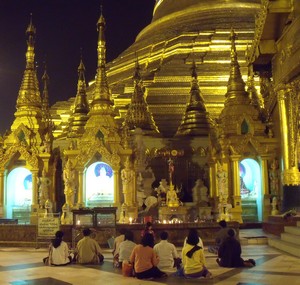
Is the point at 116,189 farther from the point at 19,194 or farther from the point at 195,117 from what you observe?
the point at 195,117

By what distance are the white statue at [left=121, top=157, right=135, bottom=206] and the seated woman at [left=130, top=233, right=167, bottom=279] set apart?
940cm

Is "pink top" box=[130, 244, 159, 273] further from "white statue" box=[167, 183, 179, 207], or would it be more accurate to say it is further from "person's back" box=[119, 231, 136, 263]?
"white statue" box=[167, 183, 179, 207]

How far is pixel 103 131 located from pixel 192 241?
11461 mm

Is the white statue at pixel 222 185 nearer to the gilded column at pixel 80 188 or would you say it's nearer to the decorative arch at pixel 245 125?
the decorative arch at pixel 245 125

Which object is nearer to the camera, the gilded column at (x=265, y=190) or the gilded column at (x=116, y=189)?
the gilded column at (x=265, y=190)

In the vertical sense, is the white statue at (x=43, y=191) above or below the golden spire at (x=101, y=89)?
below

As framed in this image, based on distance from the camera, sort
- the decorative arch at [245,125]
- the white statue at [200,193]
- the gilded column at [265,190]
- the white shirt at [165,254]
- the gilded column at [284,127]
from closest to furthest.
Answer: the white shirt at [165,254], the gilded column at [284,127], the gilded column at [265,190], the decorative arch at [245,125], the white statue at [200,193]

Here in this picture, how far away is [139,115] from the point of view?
2284 centimetres

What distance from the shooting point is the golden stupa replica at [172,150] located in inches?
600

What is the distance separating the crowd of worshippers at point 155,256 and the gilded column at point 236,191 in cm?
696

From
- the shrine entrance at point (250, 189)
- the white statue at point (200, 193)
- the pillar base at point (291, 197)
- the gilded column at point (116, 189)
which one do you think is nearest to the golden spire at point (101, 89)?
the gilded column at point (116, 189)

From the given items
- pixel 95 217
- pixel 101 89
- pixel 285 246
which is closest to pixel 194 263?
pixel 285 246

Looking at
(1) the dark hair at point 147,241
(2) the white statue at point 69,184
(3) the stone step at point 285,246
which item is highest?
(2) the white statue at point 69,184

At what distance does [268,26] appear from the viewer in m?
15.2
